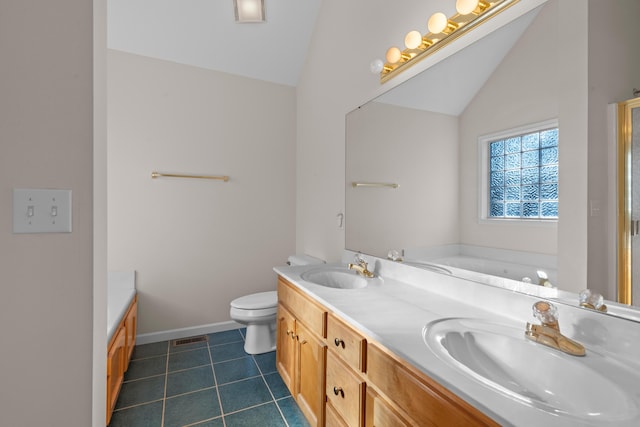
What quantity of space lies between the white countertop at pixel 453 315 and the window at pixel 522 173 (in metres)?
0.31

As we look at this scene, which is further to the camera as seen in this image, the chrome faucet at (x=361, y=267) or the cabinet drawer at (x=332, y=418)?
the chrome faucet at (x=361, y=267)

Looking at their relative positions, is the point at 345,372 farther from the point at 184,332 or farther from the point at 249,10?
the point at 249,10

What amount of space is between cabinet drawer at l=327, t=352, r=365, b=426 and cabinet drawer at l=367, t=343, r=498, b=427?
0.11 meters

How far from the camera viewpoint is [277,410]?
1.77 m

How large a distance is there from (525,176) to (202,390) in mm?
2190

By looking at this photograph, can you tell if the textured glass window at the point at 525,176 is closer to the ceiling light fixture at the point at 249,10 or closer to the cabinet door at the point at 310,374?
the cabinet door at the point at 310,374

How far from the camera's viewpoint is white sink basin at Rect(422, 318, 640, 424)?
0.63 meters

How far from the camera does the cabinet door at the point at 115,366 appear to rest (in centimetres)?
161
